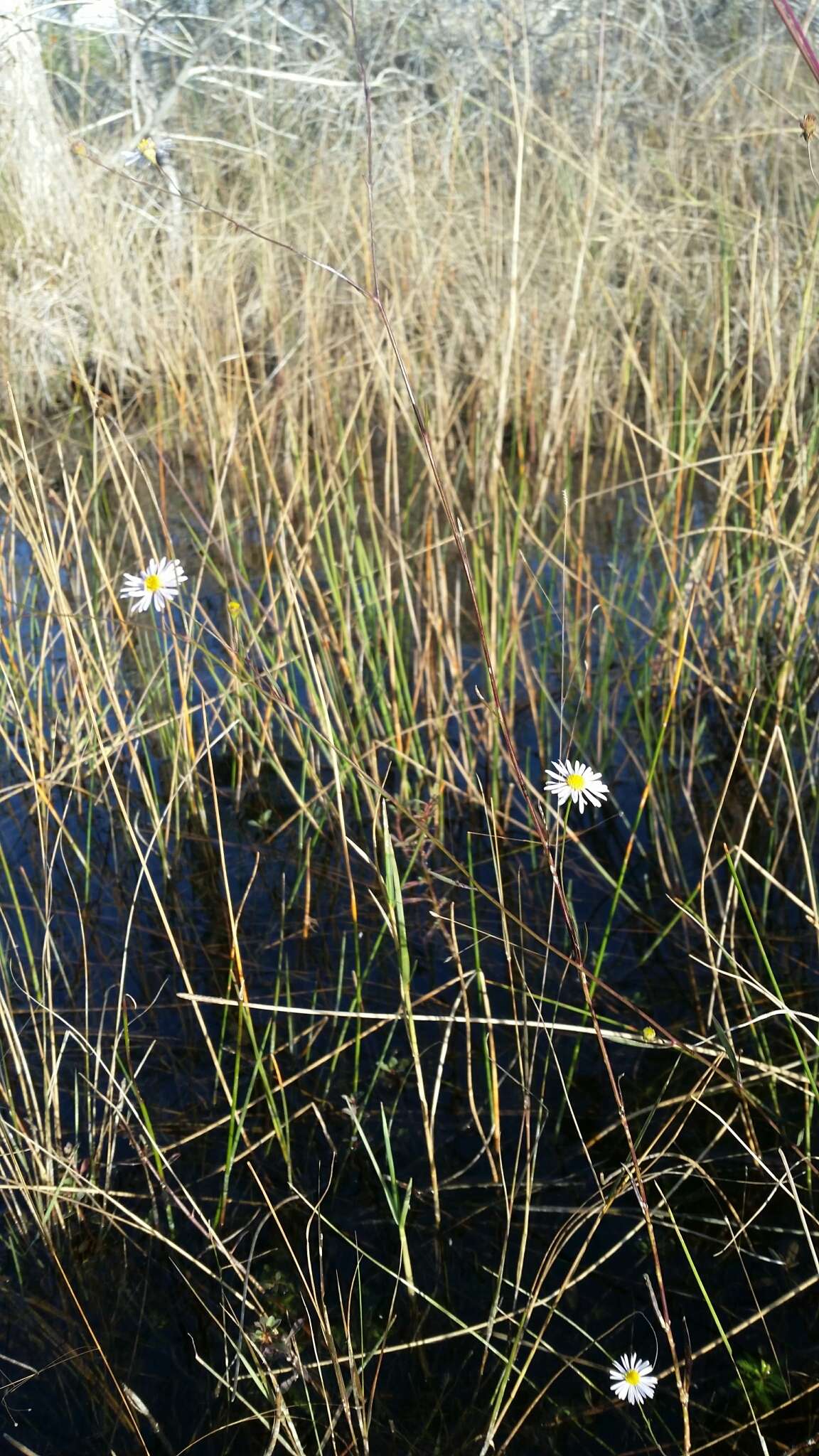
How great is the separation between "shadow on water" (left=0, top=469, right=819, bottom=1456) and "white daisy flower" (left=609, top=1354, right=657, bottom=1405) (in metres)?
0.05

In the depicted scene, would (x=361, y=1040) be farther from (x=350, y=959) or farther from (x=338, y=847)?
(x=338, y=847)

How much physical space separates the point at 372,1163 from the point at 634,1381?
409 mm

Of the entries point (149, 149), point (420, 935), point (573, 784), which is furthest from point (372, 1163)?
point (149, 149)

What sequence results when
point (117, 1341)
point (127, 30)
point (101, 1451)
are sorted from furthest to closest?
point (127, 30), point (117, 1341), point (101, 1451)

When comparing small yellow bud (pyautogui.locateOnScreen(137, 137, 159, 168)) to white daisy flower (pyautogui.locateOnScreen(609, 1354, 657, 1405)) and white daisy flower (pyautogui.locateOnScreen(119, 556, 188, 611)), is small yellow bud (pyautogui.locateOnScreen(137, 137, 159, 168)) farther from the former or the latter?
white daisy flower (pyautogui.locateOnScreen(609, 1354, 657, 1405))

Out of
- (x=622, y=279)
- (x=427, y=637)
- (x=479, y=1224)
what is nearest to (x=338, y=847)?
(x=427, y=637)

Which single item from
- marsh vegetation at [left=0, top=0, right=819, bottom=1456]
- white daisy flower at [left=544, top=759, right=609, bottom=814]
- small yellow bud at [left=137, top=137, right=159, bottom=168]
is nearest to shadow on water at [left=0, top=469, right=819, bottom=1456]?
marsh vegetation at [left=0, top=0, right=819, bottom=1456]

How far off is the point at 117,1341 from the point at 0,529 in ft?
4.15

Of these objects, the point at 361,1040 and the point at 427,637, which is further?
the point at 427,637

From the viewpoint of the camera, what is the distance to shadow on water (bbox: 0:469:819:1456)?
1.07 m

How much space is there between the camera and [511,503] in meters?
1.69

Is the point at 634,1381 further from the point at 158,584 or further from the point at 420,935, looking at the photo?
the point at 158,584

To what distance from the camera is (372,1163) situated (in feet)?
4.28

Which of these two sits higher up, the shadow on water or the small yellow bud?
the small yellow bud
